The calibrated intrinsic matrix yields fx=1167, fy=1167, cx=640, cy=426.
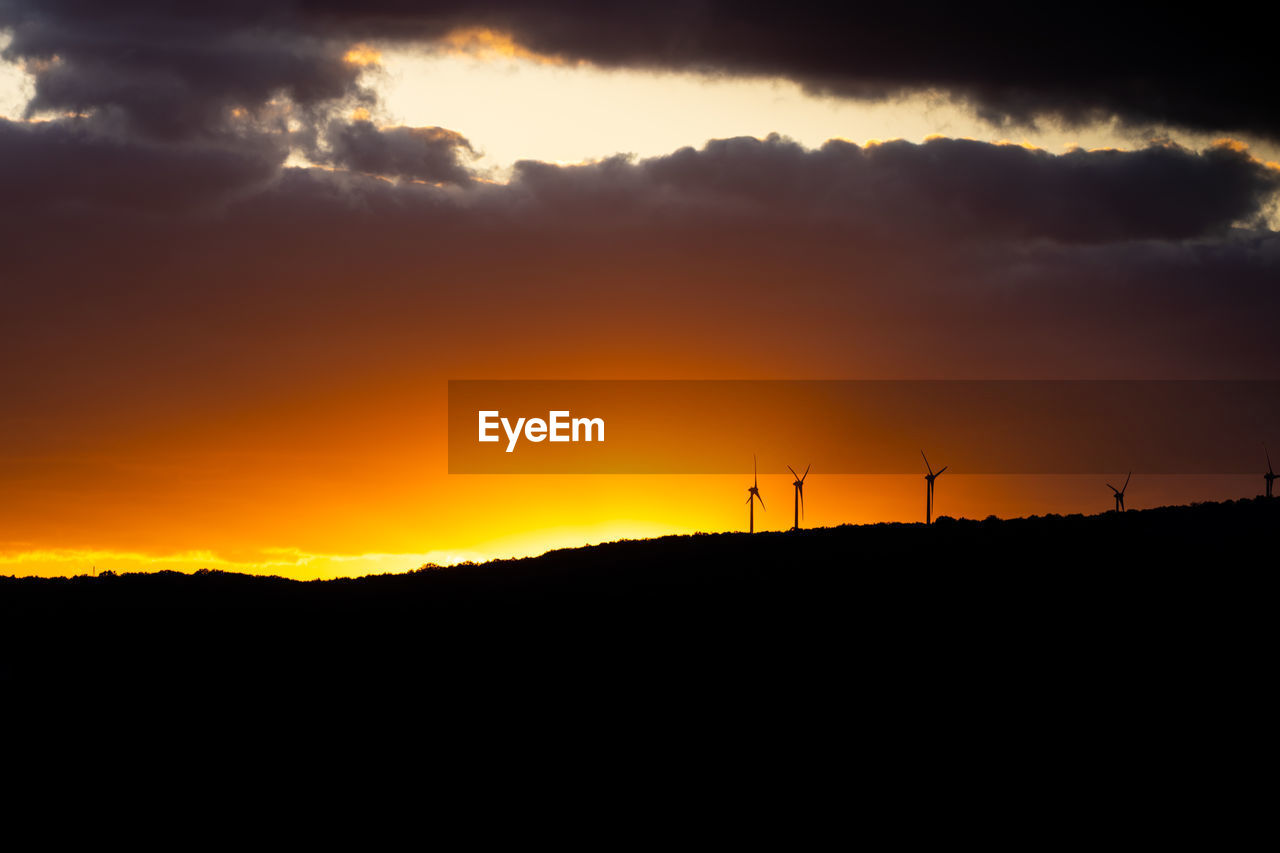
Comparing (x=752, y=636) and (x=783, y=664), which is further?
(x=752, y=636)

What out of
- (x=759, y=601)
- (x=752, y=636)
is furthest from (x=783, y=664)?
(x=759, y=601)

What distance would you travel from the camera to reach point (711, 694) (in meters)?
50.6

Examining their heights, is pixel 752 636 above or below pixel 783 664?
above

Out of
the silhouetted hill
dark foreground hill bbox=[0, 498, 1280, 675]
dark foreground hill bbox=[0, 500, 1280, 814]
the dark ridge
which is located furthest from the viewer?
the silhouetted hill

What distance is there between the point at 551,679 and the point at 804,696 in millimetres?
11754

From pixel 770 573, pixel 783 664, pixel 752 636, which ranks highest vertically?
pixel 770 573

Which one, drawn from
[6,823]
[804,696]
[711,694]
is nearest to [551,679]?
[711,694]

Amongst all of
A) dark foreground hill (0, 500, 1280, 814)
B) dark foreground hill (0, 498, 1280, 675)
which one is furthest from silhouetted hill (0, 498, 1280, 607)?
dark foreground hill (0, 500, 1280, 814)

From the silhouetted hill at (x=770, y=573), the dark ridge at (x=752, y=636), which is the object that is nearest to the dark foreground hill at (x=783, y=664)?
the dark ridge at (x=752, y=636)

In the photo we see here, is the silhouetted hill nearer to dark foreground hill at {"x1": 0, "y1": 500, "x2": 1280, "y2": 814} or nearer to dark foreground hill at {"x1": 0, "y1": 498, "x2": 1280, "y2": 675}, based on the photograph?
dark foreground hill at {"x1": 0, "y1": 498, "x2": 1280, "y2": 675}

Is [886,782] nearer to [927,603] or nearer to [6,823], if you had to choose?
[927,603]

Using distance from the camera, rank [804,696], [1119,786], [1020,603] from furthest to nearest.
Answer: [1020,603] → [804,696] → [1119,786]

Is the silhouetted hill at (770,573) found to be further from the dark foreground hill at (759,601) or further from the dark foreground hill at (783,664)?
the dark foreground hill at (783,664)

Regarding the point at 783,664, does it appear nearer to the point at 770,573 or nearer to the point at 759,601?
the point at 759,601
